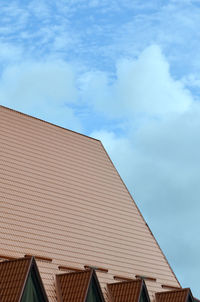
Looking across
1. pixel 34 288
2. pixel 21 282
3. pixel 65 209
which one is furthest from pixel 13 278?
pixel 65 209

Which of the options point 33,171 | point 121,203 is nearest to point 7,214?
point 33,171

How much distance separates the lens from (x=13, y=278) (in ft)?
122

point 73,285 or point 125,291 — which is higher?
point 125,291

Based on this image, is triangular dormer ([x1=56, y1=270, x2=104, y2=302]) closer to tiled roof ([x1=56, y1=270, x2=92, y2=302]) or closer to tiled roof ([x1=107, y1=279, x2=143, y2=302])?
tiled roof ([x1=56, y1=270, x2=92, y2=302])

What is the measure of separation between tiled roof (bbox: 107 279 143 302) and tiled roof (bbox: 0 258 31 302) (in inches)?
382

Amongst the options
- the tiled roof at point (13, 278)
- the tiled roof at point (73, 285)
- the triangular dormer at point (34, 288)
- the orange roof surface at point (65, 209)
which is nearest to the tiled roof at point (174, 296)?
the orange roof surface at point (65, 209)

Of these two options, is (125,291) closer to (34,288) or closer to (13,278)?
(34,288)

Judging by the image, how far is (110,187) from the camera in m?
60.0

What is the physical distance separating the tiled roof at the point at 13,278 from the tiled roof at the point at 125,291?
31.9 feet

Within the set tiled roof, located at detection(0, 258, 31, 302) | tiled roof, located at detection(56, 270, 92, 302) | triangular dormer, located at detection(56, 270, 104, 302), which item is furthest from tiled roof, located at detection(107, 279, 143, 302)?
tiled roof, located at detection(0, 258, 31, 302)

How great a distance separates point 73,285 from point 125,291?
17.4ft

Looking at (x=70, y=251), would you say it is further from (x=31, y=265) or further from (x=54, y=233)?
(x=31, y=265)

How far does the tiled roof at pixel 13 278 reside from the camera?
36297 mm

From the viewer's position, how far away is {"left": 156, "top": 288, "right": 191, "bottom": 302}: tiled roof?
162ft
